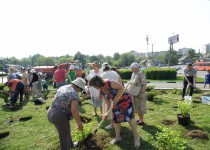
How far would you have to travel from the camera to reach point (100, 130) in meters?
5.57

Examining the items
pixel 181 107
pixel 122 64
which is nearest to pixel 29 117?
pixel 181 107

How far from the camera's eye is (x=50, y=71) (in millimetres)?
25219

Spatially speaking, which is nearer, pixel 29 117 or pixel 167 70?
pixel 29 117

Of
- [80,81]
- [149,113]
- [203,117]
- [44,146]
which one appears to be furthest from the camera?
[149,113]

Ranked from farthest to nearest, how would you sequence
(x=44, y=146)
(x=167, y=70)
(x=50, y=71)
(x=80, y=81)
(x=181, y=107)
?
(x=50, y=71), (x=167, y=70), (x=181, y=107), (x=44, y=146), (x=80, y=81)

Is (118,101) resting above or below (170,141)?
above

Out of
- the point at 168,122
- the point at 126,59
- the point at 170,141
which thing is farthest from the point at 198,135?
the point at 126,59

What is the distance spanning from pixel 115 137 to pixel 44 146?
Result: 1646 millimetres

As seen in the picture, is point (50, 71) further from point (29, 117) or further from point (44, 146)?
point (44, 146)

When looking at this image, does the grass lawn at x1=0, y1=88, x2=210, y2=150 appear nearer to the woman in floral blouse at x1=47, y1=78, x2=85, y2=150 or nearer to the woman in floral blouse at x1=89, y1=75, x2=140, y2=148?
the woman in floral blouse at x1=89, y1=75, x2=140, y2=148

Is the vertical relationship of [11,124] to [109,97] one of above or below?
below

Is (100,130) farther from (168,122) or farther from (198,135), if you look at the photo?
(198,135)

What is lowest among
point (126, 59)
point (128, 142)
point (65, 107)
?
point (128, 142)

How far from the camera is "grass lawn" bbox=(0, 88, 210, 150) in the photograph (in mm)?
4645
